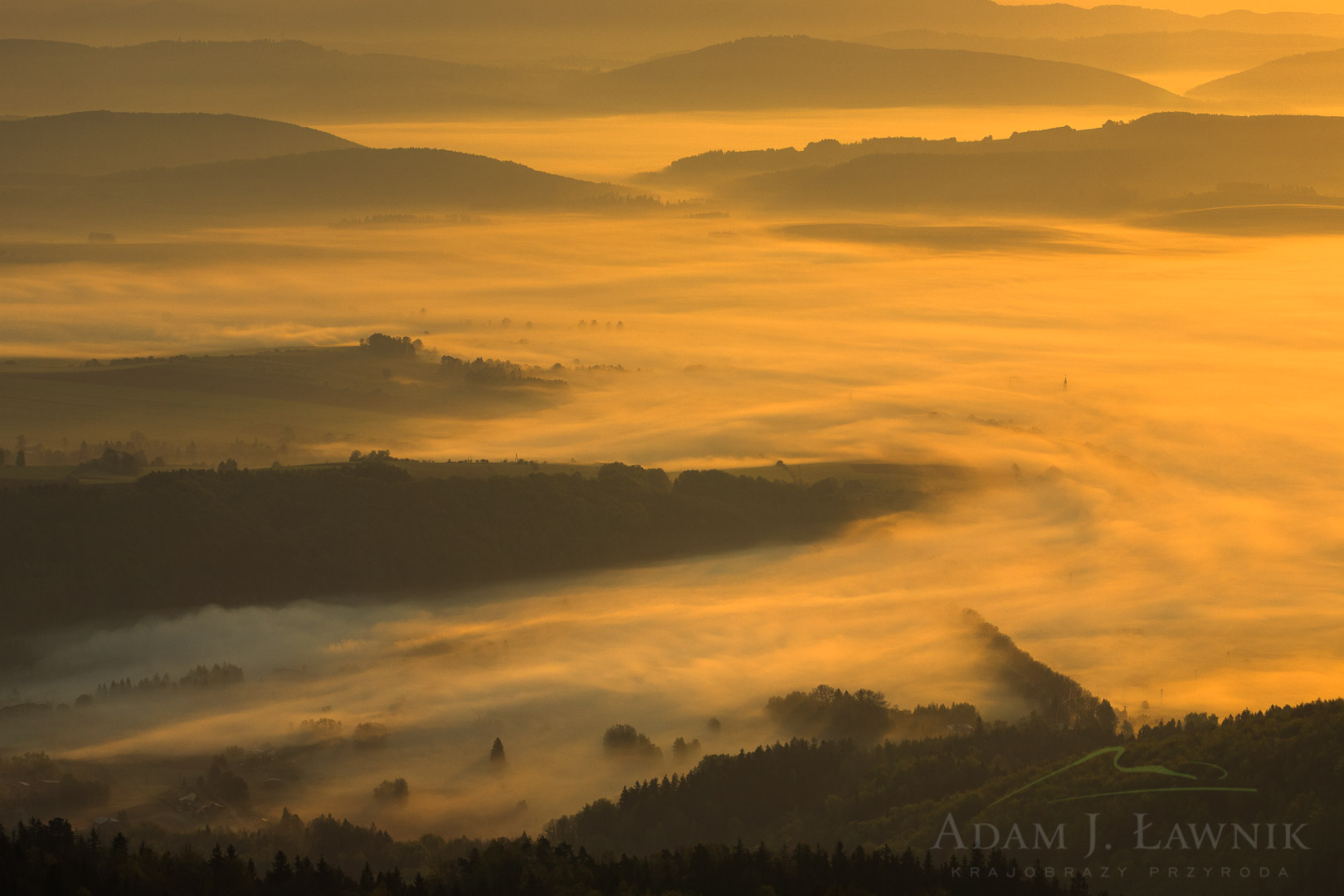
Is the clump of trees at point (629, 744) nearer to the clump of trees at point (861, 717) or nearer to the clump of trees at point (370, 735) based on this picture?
the clump of trees at point (861, 717)

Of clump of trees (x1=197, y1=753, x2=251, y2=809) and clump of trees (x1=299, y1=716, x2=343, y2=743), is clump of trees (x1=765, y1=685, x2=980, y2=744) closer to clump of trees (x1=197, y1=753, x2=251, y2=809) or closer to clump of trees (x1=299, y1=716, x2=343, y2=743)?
clump of trees (x1=299, y1=716, x2=343, y2=743)

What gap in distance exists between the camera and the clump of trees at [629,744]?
9838 centimetres

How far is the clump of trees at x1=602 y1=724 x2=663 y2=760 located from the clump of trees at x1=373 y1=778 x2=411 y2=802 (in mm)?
14167

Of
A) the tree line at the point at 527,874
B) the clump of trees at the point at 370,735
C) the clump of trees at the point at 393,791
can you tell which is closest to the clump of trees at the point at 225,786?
the clump of trees at the point at 393,791

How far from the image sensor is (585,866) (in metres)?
65.8

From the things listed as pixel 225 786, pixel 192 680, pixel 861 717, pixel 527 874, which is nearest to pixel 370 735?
pixel 225 786

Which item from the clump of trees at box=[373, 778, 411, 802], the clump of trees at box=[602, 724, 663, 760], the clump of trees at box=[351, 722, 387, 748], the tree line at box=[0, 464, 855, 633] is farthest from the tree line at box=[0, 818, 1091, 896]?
the tree line at box=[0, 464, 855, 633]

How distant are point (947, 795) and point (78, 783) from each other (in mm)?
45377

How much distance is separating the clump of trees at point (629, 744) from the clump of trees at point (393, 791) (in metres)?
14.2

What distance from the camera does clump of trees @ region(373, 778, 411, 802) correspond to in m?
90.2

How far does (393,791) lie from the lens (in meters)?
91.0

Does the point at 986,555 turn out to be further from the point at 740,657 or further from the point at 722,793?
Result: the point at 722,793

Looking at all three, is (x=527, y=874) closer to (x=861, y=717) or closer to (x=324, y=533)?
(x=861, y=717)

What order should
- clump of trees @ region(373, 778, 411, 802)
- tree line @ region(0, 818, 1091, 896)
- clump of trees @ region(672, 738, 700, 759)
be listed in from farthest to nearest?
clump of trees @ region(672, 738, 700, 759)
clump of trees @ region(373, 778, 411, 802)
tree line @ region(0, 818, 1091, 896)
